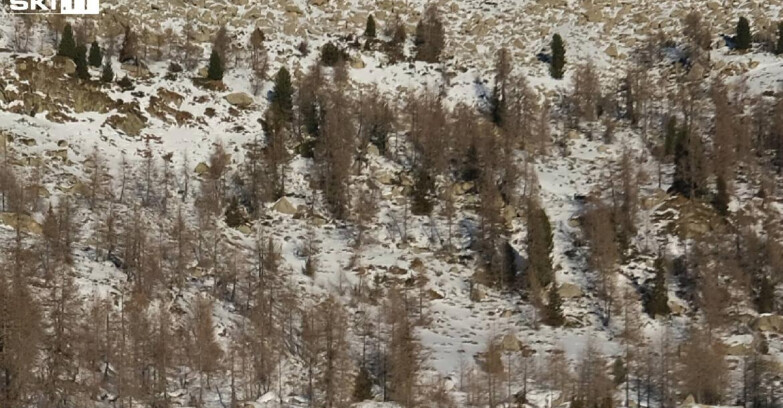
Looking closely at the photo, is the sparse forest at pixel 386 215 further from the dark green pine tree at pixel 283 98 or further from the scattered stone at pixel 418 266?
the scattered stone at pixel 418 266

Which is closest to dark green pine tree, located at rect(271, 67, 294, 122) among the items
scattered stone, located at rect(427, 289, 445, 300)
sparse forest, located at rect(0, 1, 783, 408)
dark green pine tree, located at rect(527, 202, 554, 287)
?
sparse forest, located at rect(0, 1, 783, 408)

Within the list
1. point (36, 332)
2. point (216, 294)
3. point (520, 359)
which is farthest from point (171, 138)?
point (520, 359)

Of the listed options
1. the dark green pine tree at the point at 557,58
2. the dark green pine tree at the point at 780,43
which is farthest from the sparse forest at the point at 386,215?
the dark green pine tree at the point at 780,43

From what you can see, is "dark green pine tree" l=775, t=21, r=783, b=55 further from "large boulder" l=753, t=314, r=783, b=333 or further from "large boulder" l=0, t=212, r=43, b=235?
"large boulder" l=0, t=212, r=43, b=235

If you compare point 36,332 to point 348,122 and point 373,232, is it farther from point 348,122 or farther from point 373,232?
point 348,122

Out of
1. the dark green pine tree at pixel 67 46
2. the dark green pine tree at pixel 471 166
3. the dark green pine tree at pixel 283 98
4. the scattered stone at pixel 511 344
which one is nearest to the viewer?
the scattered stone at pixel 511 344

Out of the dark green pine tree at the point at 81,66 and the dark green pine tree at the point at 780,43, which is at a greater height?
the dark green pine tree at the point at 780,43
